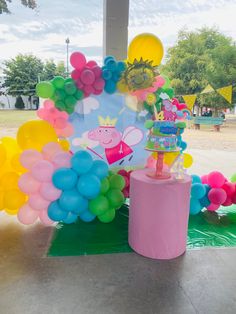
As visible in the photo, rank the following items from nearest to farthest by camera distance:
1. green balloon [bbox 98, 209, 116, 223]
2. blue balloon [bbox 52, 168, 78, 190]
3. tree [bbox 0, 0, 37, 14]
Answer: blue balloon [bbox 52, 168, 78, 190], green balloon [bbox 98, 209, 116, 223], tree [bbox 0, 0, 37, 14]

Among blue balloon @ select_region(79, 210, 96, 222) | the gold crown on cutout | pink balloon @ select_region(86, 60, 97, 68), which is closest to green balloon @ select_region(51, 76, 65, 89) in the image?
pink balloon @ select_region(86, 60, 97, 68)

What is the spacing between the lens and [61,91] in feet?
7.51

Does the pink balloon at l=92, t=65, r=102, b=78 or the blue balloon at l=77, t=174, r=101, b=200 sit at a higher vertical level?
the pink balloon at l=92, t=65, r=102, b=78

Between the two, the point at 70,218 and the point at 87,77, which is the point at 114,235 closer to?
the point at 70,218

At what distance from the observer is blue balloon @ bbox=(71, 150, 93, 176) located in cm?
194

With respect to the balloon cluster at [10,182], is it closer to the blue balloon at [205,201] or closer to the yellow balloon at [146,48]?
the yellow balloon at [146,48]

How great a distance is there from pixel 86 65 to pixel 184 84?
4.34ft

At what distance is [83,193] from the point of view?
2.00 metres

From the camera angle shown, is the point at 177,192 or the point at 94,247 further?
the point at 94,247

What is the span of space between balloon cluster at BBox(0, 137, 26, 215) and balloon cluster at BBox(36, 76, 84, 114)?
1.79ft

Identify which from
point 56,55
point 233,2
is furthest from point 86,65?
point 233,2

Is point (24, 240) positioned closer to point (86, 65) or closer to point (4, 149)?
point (4, 149)

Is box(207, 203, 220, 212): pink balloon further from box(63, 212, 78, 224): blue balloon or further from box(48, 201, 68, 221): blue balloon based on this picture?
box(48, 201, 68, 221): blue balloon

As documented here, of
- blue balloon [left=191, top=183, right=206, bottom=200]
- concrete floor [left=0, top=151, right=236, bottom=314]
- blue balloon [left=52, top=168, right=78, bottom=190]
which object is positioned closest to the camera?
concrete floor [left=0, top=151, right=236, bottom=314]
